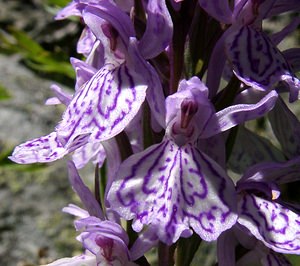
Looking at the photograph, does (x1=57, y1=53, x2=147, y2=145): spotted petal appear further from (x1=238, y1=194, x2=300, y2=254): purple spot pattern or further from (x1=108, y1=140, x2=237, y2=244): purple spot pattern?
(x1=238, y1=194, x2=300, y2=254): purple spot pattern

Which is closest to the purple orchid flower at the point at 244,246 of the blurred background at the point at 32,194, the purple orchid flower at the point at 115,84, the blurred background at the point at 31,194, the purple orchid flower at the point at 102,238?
the purple orchid flower at the point at 102,238

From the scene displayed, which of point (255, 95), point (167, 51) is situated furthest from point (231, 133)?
point (167, 51)

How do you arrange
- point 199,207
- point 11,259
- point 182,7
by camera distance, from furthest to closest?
point 11,259 < point 182,7 < point 199,207

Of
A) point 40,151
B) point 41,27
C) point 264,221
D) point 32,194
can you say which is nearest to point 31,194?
point 32,194

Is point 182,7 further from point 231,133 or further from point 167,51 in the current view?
point 231,133

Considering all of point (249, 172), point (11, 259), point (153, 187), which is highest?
point (153, 187)

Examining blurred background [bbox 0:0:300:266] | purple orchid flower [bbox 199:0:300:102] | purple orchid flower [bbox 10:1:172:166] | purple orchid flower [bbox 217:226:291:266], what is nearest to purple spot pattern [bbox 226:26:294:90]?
purple orchid flower [bbox 199:0:300:102]

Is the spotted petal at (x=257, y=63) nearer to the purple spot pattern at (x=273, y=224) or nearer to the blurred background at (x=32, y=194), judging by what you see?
the purple spot pattern at (x=273, y=224)
